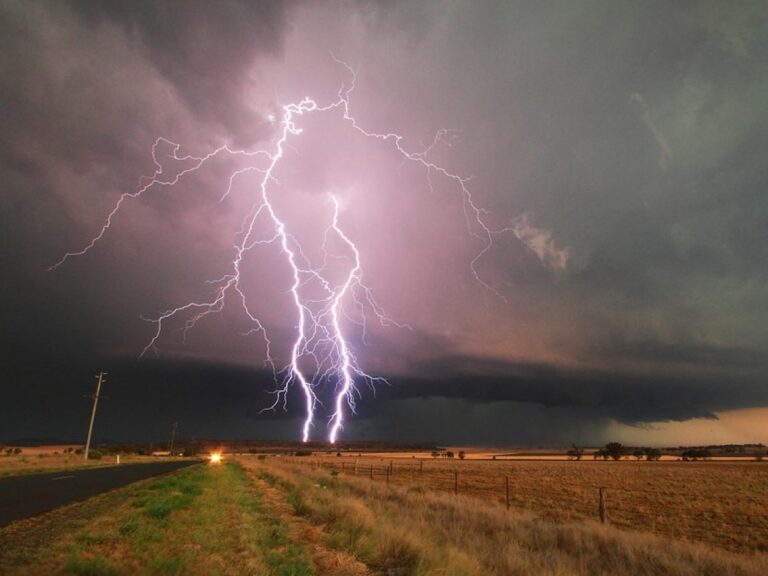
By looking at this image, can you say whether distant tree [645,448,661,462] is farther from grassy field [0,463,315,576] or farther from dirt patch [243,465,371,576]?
grassy field [0,463,315,576]

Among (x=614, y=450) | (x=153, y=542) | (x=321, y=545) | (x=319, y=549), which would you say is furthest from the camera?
(x=614, y=450)

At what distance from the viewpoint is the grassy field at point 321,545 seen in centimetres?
686

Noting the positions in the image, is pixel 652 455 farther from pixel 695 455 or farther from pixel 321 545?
pixel 321 545

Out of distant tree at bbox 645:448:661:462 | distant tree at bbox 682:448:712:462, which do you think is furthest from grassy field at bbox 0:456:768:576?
distant tree at bbox 682:448:712:462

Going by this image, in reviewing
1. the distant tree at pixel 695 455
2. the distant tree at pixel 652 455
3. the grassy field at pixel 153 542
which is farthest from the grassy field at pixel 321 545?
the distant tree at pixel 695 455

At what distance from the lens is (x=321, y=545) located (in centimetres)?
900

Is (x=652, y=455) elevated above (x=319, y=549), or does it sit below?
below

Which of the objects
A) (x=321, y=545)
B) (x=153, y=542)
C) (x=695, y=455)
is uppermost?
(x=153, y=542)

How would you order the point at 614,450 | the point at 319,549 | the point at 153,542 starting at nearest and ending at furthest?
the point at 153,542, the point at 319,549, the point at 614,450

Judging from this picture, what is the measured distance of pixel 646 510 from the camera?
19953mm

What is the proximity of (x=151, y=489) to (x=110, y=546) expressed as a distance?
11.4 metres

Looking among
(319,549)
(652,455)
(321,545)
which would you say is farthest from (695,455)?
(319,549)

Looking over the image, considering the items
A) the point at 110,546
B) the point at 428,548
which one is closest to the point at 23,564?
the point at 110,546

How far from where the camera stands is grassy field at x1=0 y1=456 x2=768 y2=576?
22.5 feet
